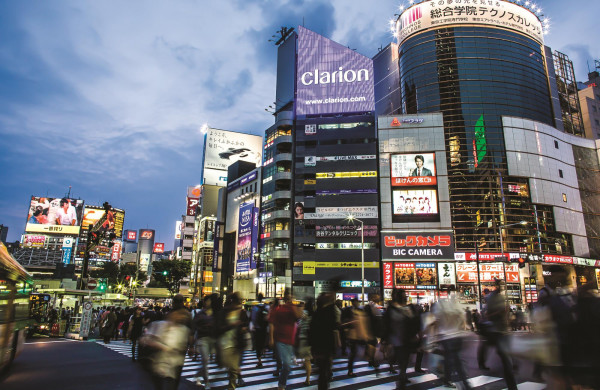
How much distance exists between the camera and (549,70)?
65812mm

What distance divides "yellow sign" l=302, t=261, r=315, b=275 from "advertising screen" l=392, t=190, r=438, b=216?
13.6 metres

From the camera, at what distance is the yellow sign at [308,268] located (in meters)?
56.4

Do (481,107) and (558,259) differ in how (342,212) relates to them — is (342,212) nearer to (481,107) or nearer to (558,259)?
(481,107)

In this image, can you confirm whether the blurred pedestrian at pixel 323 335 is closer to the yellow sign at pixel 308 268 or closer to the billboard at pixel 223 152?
the yellow sign at pixel 308 268

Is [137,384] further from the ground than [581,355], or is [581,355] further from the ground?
[581,355]

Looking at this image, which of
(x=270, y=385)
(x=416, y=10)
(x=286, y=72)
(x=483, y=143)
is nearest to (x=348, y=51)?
(x=416, y=10)

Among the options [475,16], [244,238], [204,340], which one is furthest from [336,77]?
[204,340]

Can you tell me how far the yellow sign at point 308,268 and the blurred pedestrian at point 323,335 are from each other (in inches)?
1964

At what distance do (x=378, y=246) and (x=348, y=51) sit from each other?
32597 millimetres

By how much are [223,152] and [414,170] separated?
5479cm

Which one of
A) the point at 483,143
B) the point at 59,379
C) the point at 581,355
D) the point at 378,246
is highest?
the point at 483,143

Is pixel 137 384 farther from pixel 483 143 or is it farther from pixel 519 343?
pixel 483 143

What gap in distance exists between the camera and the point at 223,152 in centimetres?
9681

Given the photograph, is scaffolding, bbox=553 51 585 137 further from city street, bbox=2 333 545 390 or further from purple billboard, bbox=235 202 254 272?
city street, bbox=2 333 545 390
